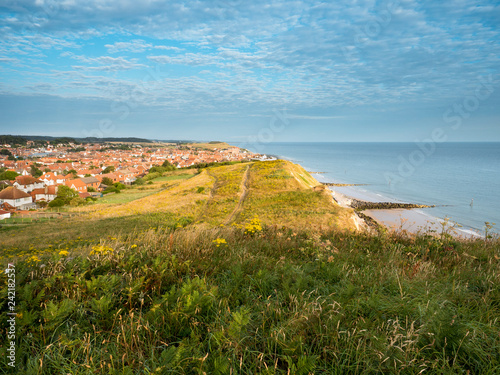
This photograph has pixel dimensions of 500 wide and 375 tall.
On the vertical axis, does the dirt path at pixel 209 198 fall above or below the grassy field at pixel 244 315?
below

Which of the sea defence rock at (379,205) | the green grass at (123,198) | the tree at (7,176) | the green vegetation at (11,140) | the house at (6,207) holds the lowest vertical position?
the house at (6,207)

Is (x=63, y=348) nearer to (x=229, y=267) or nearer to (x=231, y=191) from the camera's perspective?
(x=229, y=267)

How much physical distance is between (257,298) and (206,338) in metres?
0.91

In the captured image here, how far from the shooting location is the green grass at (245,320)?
2182 mm

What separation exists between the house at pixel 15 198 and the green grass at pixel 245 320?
63121mm

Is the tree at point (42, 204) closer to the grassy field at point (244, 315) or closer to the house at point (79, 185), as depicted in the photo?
the house at point (79, 185)

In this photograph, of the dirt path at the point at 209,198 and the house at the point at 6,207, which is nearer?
the dirt path at the point at 209,198

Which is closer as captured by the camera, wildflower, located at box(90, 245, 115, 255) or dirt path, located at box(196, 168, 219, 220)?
wildflower, located at box(90, 245, 115, 255)

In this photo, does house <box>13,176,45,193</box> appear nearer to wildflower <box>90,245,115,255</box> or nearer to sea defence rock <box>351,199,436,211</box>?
sea defence rock <box>351,199,436,211</box>

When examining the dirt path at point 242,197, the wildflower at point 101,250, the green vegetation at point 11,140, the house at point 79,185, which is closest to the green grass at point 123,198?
the dirt path at point 242,197

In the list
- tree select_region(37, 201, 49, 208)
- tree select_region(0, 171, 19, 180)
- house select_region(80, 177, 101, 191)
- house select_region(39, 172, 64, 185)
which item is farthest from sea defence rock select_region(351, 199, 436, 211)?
tree select_region(0, 171, 19, 180)

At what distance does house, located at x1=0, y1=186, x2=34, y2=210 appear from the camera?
51.5 meters

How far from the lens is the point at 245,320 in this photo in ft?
8.18

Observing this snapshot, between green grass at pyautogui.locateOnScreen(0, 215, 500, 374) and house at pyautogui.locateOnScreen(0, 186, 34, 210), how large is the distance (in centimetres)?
6312
